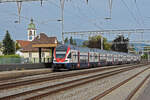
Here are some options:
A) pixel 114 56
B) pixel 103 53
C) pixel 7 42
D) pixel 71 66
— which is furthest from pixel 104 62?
pixel 7 42

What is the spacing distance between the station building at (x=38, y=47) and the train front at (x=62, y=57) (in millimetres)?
3922

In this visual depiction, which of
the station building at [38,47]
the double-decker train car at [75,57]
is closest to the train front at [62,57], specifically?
the double-decker train car at [75,57]

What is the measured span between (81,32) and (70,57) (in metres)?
27.7

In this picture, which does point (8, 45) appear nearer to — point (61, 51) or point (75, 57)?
point (75, 57)

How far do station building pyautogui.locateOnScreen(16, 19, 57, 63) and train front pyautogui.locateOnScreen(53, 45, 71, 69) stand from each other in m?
3.92

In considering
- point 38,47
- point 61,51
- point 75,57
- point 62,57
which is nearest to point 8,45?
point 38,47

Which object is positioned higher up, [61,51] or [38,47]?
[38,47]

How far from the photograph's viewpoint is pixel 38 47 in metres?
38.6

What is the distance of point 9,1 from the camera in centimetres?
2452

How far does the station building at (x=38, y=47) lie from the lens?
37791 millimetres

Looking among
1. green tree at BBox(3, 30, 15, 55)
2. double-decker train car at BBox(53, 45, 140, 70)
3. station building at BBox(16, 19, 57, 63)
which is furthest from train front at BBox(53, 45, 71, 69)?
green tree at BBox(3, 30, 15, 55)

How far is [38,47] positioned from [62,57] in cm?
661

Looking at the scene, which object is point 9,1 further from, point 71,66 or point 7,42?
point 7,42

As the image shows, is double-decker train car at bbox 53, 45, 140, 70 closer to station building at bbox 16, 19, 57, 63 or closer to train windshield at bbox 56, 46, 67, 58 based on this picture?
train windshield at bbox 56, 46, 67, 58
